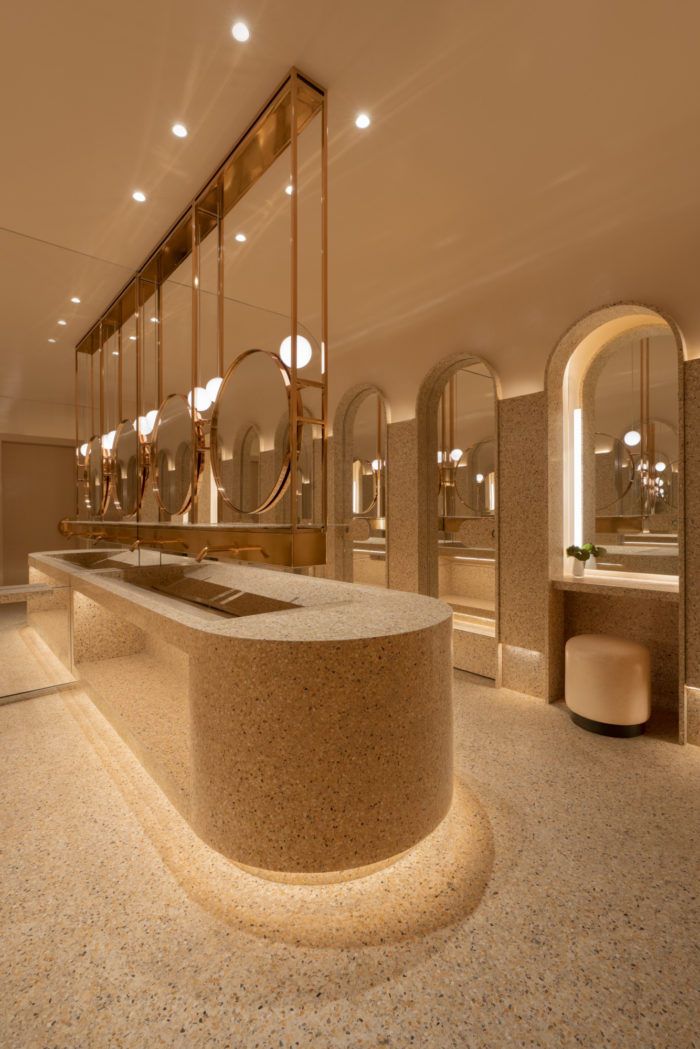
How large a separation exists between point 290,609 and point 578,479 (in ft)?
9.62

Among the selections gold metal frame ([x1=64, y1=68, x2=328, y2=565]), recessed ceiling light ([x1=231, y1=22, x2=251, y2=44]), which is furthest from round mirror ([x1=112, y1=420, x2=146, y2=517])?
recessed ceiling light ([x1=231, y1=22, x2=251, y2=44])

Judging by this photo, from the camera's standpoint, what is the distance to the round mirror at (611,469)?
4.10m

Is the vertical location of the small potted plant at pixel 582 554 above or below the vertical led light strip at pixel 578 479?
below

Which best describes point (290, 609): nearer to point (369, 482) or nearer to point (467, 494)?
point (467, 494)

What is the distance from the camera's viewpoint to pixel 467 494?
16.6ft

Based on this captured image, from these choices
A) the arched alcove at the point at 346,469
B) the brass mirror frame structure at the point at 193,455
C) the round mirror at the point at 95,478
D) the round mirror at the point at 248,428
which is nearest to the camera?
the round mirror at the point at 248,428

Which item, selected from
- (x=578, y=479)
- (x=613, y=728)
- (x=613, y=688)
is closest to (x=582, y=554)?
(x=578, y=479)

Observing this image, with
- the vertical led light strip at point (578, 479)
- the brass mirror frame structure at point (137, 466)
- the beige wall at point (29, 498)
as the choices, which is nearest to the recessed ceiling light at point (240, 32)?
the brass mirror frame structure at point (137, 466)

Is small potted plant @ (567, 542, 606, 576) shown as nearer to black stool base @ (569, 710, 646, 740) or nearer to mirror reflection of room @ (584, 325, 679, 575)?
mirror reflection of room @ (584, 325, 679, 575)

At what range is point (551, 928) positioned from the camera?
65.4 inches

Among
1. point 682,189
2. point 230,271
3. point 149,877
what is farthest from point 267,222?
point 149,877

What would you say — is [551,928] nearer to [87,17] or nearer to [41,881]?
[41,881]

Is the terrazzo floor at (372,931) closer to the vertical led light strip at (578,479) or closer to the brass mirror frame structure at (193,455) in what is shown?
the brass mirror frame structure at (193,455)

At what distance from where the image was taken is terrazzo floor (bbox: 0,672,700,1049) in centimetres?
133
